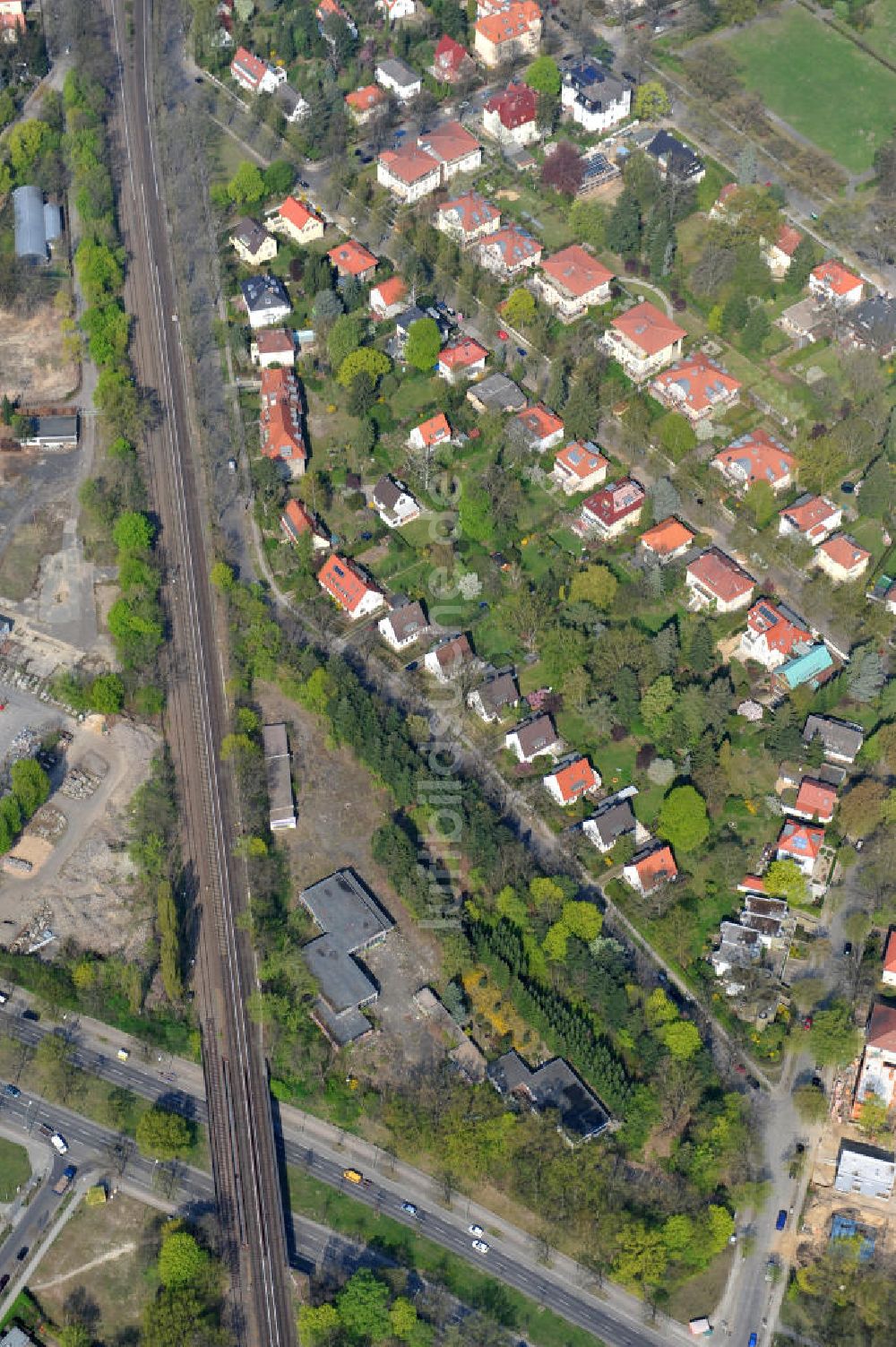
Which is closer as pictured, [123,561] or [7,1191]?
[7,1191]

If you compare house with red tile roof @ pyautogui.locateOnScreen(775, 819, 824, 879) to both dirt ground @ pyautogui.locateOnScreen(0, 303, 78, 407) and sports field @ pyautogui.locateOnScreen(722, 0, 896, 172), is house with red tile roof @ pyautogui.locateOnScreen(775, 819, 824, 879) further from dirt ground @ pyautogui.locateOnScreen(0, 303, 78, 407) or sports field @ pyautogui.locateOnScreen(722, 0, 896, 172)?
sports field @ pyautogui.locateOnScreen(722, 0, 896, 172)

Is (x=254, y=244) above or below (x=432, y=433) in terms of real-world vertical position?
above

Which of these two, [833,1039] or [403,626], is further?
[403,626]

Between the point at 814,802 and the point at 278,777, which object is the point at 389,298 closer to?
the point at 278,777

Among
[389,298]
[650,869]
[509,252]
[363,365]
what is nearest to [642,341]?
[509,252]

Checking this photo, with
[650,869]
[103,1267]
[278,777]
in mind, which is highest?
[278,777]

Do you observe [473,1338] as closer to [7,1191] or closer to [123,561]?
[7,1191]

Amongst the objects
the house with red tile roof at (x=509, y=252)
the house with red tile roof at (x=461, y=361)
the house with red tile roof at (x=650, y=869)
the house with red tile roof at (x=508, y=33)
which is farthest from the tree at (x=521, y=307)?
the house with red tile roof at (x=650, y=869)

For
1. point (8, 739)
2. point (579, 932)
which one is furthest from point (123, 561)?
point (579, 932)
